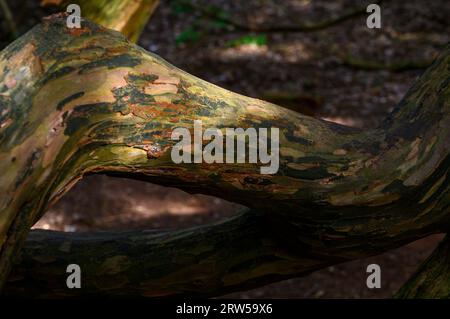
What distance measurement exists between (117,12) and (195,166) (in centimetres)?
120

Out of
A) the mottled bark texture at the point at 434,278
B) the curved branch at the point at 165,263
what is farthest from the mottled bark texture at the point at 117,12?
the mottled bark texture at the point at 434,278

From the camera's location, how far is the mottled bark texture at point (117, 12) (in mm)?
2316

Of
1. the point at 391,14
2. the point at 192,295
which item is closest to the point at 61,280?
the point at 192,295

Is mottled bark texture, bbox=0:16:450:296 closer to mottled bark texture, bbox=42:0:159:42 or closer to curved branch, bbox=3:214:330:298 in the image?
curved branch, bbox=3:214:330:298

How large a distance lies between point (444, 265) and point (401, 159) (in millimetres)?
395

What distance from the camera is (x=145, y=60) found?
133cm

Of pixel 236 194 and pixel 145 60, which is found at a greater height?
pixel 145 60

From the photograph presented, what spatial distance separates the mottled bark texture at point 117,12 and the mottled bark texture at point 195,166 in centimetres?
86

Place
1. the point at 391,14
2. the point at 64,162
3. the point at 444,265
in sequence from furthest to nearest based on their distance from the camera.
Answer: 1. the point at 391,14
2. the point at 444,265
3. the point at 64,162

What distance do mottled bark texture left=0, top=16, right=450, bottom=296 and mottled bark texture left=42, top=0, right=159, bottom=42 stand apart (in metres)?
0.86

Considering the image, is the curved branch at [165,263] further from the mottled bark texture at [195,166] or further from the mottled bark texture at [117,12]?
the mottled bark texture at [117,12]

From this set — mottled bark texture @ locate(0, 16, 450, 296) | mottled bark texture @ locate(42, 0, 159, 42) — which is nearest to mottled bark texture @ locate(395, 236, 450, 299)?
mottled bark texture @ locate(0, 16, 450, 296)

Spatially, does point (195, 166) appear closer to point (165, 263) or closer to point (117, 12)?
point (165, 263)

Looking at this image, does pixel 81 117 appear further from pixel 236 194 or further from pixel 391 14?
pixel 391 14
